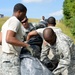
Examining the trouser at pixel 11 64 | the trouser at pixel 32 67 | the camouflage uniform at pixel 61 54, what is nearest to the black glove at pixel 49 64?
the camouflage uniform at pixel 61 54

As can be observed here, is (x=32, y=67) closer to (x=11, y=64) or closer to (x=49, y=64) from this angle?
(x=11, y=64)

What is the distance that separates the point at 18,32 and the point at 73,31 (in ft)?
52.8

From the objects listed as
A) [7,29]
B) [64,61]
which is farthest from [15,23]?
[64,61]

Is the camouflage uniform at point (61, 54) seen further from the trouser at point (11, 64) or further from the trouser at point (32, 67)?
the trouser at point (11, 64)

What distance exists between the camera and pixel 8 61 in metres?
5.47

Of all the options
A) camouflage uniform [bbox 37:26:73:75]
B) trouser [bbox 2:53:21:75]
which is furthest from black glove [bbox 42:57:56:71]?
trouser [bbox 2:53:21:75]

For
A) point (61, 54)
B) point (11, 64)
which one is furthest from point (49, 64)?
point (11, 64)

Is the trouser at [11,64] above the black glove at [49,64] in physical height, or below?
above

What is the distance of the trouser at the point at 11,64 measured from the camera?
17.9ft

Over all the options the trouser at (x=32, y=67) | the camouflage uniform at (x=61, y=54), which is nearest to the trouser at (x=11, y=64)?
the trouser at (x=32, y=67)

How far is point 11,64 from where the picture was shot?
547 centimetres

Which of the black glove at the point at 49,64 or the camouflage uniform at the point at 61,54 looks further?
the black glove at the point at 49,64

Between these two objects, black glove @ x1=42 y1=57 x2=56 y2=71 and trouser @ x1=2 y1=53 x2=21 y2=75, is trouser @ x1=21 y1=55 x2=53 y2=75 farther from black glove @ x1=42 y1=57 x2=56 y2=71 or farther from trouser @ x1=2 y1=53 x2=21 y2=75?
black glove @ x1=42 y1=57 x2=56 y2=71

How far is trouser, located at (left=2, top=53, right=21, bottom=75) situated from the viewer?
215 inches
